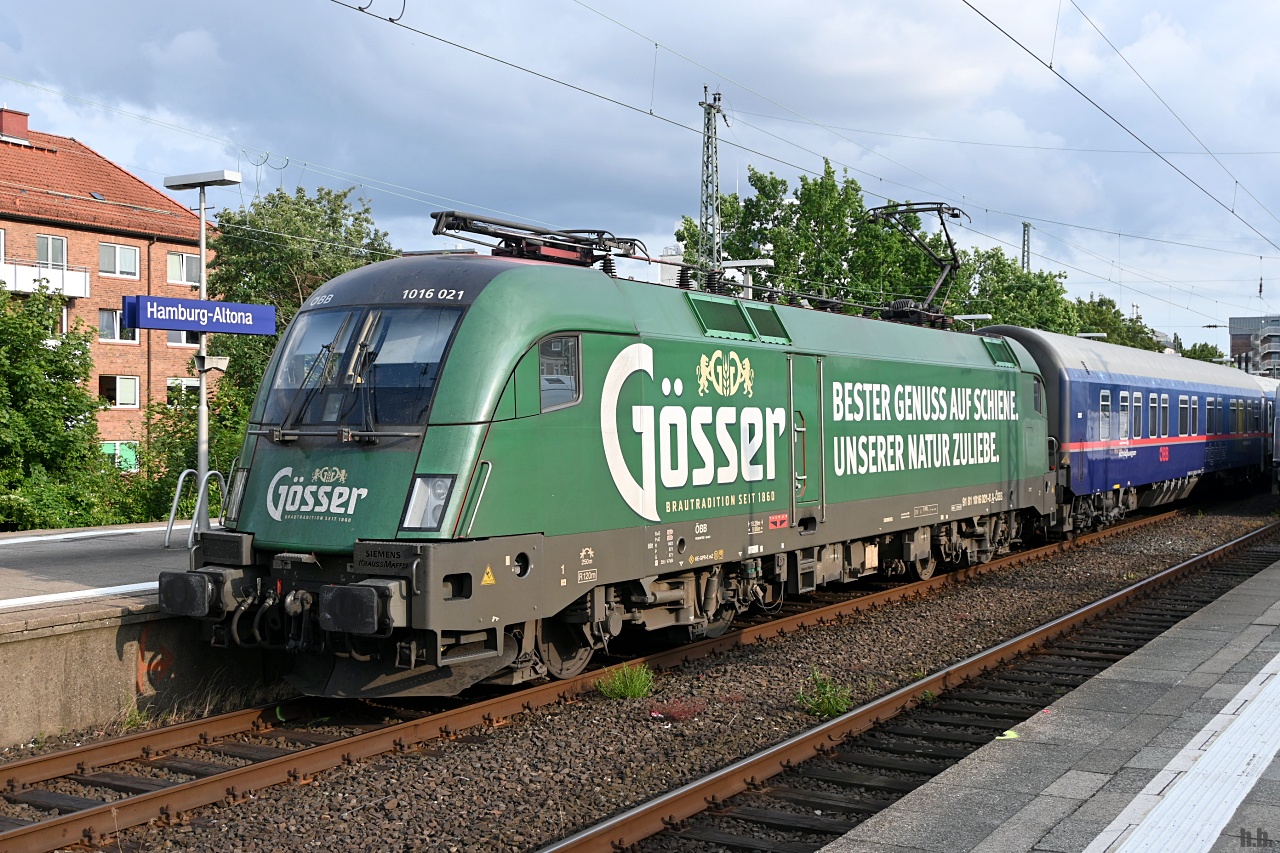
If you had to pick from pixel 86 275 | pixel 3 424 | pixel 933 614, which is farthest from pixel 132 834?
pixel 86 275

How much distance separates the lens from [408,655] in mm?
7613

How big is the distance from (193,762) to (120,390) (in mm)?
37929

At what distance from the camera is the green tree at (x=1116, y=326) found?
89.9m

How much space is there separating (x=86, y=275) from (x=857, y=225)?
29121 mm

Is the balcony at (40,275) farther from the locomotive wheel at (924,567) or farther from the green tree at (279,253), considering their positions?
the locomotive wheel at (924,567)

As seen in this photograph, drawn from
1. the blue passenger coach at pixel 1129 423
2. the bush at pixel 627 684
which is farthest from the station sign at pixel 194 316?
the blue passenger coach at pixel 1129 423

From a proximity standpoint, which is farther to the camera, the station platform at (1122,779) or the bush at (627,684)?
the bush at (627,684)

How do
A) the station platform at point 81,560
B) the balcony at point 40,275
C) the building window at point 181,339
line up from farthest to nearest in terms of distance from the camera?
the building window at point 181,339 → the balcony at point 40,275 → the station platform at point 81,560

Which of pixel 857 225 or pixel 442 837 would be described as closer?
pixel 442 837

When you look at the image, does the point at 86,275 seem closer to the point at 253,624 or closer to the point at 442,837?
the point at 253,624

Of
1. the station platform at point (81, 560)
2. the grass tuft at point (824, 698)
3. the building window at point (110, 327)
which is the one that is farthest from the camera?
the building window at point (110, 327)

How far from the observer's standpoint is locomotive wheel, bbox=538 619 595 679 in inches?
357

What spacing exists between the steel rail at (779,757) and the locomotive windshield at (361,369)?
3089 millimetres

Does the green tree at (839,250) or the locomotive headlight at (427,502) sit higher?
the green tree at (839,250)
